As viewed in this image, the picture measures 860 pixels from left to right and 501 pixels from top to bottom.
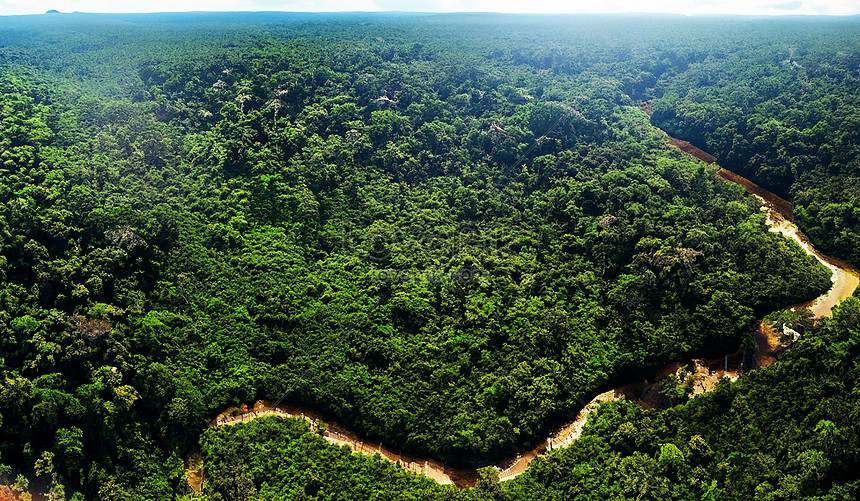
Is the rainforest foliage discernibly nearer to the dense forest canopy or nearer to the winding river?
the dense forest canopy

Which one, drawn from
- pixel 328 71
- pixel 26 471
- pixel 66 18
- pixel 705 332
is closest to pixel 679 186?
pixel 705 332

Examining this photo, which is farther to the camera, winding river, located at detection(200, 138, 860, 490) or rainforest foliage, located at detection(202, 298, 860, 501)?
winding river, located at detection(200, 138, 860, 490)

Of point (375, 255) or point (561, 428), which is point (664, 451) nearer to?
point (561, 428)

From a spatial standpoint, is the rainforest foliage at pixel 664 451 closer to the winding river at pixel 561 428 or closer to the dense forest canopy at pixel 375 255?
the dense forest canopy at pixel 375 255

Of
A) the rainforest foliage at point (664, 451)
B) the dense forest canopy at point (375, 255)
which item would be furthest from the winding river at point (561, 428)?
the rainforest foliage at point (664, 451)

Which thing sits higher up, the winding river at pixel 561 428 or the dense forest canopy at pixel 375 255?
the dense forest canopy at pixel 375 255

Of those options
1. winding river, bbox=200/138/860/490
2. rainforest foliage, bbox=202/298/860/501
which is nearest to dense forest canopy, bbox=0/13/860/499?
rainforest foliage, bbox=202/298/860/501

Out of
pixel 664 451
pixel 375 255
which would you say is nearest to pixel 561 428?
pixel 664 451


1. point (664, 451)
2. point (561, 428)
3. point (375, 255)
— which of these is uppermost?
point (375, 255)
